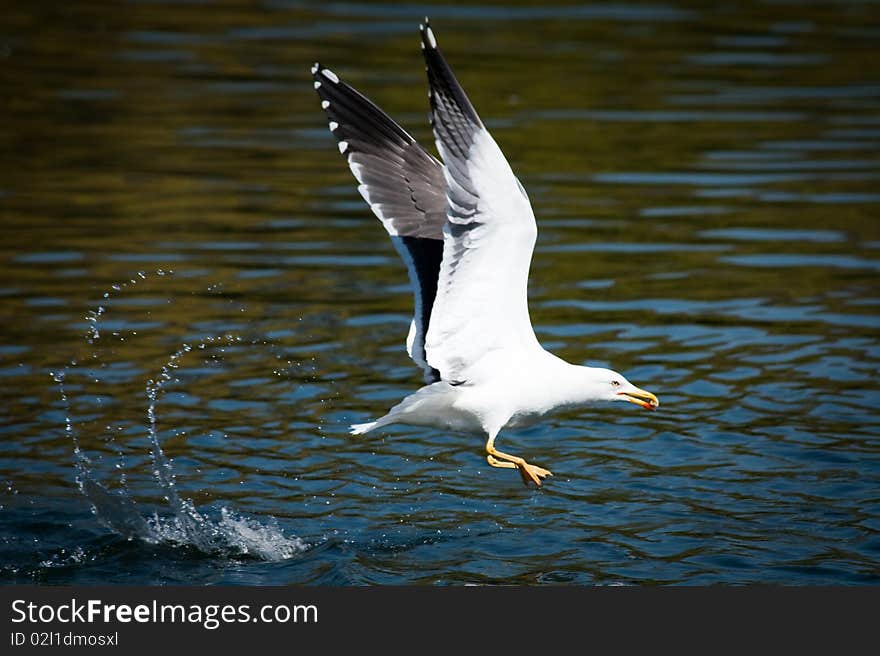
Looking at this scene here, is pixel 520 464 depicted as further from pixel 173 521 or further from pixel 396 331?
pixel 396 331

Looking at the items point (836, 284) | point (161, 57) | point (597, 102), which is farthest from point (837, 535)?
point (161, 57)

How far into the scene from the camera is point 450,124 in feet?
24.1

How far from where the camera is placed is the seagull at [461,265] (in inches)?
293

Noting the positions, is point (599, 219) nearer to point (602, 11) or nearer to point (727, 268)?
point (727, 268)

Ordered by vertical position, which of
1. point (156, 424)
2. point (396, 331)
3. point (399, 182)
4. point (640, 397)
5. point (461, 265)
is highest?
point (399, 182)

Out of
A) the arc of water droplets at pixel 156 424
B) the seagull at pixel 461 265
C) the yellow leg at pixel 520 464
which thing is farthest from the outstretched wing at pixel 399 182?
the arc of water droplets at pixel 156 424

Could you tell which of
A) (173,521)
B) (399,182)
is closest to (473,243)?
(399,182)

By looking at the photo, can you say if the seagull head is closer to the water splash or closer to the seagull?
the seagull

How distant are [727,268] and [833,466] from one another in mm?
4637

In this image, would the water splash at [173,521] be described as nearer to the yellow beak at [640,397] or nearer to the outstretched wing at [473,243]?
the outstretched wing at [473,243]

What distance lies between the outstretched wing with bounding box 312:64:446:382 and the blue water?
4.38 feet

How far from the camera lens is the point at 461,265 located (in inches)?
307

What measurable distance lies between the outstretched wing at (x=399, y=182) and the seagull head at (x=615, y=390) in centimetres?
92

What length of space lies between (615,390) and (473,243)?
1.44 metres
